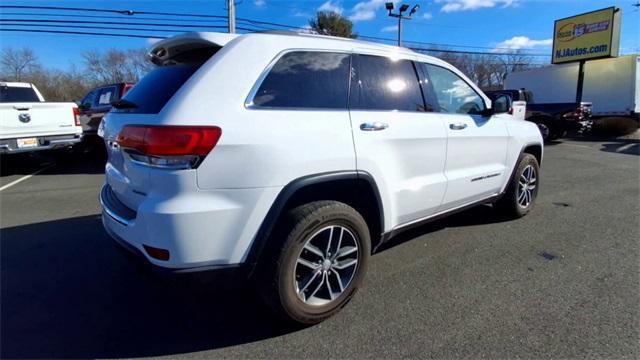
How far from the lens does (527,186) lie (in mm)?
4688

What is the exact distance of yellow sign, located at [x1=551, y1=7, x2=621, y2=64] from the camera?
16.9m

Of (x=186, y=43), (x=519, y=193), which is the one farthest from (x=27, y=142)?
(x=519, y=193)

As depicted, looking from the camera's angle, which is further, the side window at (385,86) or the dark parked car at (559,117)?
the dark parked car at (559,117)

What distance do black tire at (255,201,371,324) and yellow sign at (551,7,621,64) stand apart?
20.1m

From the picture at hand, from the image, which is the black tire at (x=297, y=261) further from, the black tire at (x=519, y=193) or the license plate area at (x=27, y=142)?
the license plate area at (x=27, y=142)

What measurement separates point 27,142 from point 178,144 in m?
7.23

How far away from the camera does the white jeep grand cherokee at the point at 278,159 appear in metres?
2.05

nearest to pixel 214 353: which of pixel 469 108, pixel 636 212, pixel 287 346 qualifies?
pixel 287 346

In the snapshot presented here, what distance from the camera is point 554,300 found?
2.82 meters

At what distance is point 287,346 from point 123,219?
1.28 m

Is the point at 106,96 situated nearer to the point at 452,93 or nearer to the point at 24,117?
the point at 24,117

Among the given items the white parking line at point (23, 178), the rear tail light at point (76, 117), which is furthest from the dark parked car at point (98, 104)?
the white parking line at point (23, 178)

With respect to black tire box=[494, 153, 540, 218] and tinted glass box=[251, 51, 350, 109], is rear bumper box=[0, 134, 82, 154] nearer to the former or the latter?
tinted glass box=[251, 51, 350, 109]

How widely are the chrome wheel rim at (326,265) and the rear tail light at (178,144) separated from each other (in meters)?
0.87
